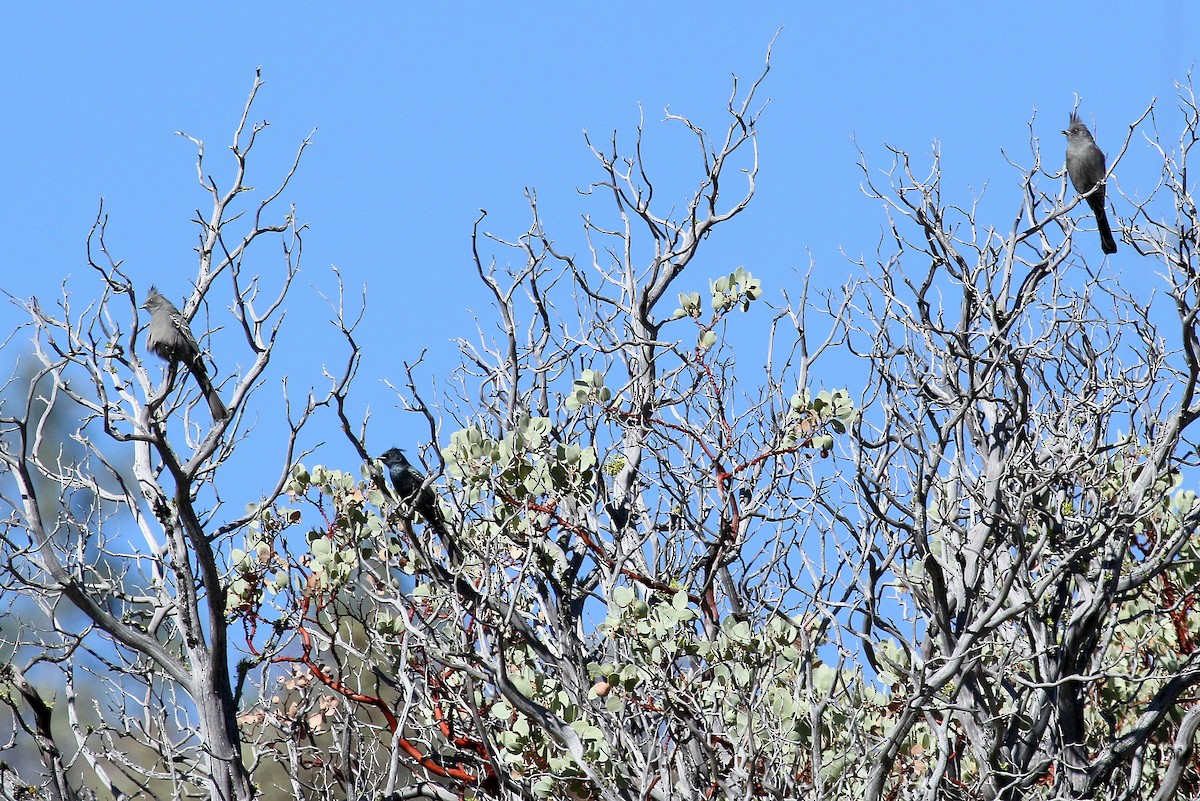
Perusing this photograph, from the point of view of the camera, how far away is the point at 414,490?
283 inches

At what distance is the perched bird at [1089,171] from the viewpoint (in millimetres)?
9062

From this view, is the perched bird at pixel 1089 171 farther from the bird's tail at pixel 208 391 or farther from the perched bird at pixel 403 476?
the bird's tail at pixel 208 391

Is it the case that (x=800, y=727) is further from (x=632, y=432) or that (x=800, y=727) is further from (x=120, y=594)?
(x=120, y=594)

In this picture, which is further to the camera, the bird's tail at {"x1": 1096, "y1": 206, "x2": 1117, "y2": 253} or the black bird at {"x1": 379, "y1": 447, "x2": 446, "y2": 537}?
the bird's tail at {"x1": 1096, "y1": 206, "x2": 1117, "y2": 253}

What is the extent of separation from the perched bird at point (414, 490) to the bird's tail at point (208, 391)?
928 millimetres

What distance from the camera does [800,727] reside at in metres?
5.54

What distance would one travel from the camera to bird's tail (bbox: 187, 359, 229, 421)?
23.2ft

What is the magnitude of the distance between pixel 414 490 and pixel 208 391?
1193 mm

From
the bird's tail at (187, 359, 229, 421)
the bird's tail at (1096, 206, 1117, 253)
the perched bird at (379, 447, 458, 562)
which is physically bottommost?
the perched bird at (379, 447, 458, 562)

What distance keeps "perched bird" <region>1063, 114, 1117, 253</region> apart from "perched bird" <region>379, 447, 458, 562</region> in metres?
4.78

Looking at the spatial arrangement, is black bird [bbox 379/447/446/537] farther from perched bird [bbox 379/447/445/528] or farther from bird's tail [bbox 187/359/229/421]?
bird's tail [bbox 187/359/229/421]

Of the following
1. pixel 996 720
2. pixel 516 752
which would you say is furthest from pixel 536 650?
pixel 996 720

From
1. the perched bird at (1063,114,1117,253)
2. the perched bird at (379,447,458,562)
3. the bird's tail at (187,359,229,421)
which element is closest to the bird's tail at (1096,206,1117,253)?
the perched bird at (1063,114,1117,253)

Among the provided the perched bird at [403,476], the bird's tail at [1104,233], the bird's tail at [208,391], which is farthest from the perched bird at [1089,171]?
the bird's tail at [208,391]
